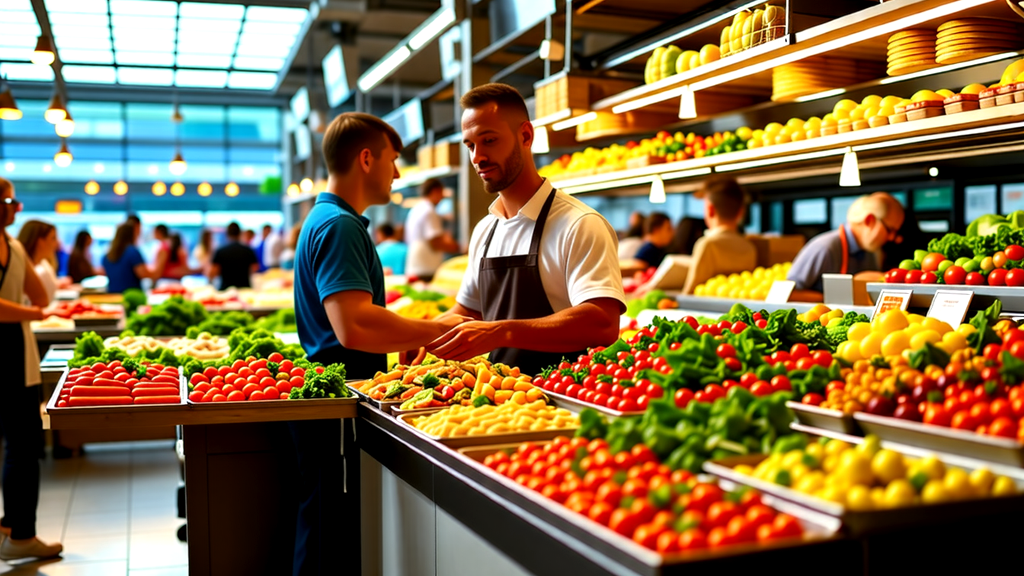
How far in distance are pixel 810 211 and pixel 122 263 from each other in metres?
7.68

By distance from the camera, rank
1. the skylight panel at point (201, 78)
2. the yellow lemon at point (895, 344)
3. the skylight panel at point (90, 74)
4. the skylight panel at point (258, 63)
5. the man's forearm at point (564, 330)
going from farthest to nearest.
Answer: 1. the skylight panel at point (201, 78)
2. the skylight panel at point (90, 74)
3. the skylight panel at point (258, 63)
4. the man's forearm at point (564, 330)
5. the yellow lemon at point (895, 344)

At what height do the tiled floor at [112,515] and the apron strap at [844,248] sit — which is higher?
the apron strap at [844,248]

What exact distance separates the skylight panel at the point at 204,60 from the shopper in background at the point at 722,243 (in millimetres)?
12055

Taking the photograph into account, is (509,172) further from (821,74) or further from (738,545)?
(738,545)

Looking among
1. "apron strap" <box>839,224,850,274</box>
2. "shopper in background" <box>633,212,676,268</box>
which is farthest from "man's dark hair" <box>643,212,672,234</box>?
"apron strap" <box>839,224,850,274</box>

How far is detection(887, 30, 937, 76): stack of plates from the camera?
372 centimetres

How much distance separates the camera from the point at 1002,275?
3453 mm

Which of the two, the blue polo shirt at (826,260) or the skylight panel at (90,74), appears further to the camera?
the skylight panel at (90,74)

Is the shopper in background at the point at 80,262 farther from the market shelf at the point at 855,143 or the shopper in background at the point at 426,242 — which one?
the market shelf at the point at 855,143

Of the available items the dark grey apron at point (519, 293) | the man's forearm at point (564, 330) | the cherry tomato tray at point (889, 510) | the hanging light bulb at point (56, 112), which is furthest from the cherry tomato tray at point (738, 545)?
the hanging light bulb at point (56, 112)

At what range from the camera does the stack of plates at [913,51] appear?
12.2ft

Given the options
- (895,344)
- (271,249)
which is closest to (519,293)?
(895,344)

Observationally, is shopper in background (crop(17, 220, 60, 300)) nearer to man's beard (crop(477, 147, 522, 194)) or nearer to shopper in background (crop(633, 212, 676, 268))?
man's beard (crop(477, 147, 522, 194))

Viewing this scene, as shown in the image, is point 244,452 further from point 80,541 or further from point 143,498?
point 143,498
